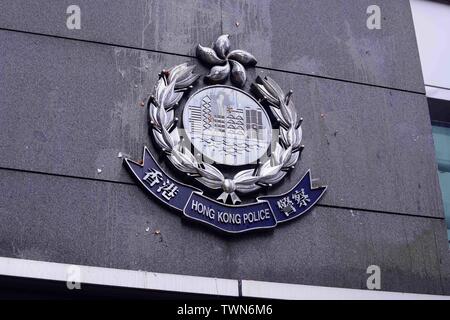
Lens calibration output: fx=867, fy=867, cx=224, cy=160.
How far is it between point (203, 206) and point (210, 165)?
48cm

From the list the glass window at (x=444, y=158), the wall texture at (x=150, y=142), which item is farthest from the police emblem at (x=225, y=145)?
the glass window at (x=444, y=158)

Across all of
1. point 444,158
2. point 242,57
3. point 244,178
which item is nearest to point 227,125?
point 244,178

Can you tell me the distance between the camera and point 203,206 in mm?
8734

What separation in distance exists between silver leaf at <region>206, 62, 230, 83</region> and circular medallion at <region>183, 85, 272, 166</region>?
0.28 ft

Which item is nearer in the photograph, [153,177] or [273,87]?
[153,177]

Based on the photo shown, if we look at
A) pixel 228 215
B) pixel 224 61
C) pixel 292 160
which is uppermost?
pixel 224 61

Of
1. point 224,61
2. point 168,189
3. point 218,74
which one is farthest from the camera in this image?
point 224,61

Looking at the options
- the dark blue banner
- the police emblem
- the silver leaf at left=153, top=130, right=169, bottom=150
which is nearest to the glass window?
the police emblem

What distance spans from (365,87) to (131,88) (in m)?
2.84

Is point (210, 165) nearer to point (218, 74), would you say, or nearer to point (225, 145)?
point (225, 145)

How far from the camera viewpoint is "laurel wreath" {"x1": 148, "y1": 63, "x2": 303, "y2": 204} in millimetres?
8836

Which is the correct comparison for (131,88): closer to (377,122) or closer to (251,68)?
(251,68)

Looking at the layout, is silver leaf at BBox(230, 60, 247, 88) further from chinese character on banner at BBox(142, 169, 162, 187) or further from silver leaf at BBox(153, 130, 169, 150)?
chinese character on banner at BBox(142, 169, 162, 187)
